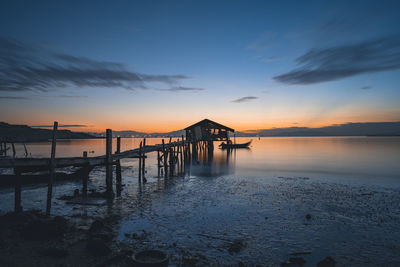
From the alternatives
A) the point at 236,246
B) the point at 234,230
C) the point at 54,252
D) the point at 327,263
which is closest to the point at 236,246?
the point at 236,246

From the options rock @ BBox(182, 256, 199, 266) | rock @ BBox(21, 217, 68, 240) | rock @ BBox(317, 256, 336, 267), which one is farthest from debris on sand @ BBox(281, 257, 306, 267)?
rock @ BBox(21, 217, 68, 240)

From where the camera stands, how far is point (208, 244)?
7688mm

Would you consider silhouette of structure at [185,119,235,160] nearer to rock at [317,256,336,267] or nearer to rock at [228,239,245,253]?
rock at [228,239,245,253]

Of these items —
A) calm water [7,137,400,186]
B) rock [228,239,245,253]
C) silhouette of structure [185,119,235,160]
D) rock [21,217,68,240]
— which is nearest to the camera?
rock [21,217,68,240]

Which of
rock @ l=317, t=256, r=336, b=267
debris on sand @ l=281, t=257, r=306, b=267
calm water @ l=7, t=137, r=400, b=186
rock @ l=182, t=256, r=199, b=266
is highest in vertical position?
calm water @ l=7, t=137, r=400, b=186

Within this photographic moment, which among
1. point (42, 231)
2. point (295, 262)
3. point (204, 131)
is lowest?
point (295, 262)

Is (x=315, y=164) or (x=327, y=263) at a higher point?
(x=315, y=164)

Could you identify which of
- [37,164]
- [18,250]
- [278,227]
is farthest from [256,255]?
[37,164]

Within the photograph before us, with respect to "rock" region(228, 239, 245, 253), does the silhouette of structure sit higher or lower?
higher

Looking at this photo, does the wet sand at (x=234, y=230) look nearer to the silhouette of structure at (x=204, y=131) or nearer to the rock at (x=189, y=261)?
the rock at (x=189, y=261)

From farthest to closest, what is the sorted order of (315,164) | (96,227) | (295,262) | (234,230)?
(315,164), (234,230), (96,227), (295,262)

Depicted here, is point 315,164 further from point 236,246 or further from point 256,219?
point 236,246

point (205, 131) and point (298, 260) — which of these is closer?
point (298, 260)

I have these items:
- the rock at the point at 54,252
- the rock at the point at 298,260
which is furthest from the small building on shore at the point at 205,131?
the rock at the point at 54,252
